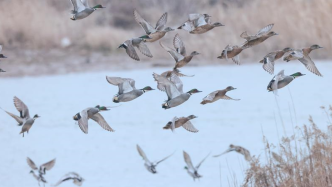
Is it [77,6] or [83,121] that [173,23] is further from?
[83,121]

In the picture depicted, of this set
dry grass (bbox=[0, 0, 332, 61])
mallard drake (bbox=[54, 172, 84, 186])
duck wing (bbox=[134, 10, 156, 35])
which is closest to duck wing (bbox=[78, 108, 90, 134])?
duck wing (bbox=[134, 10, 156, 35])

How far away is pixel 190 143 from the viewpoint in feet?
34.1

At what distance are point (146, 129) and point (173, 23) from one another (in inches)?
329

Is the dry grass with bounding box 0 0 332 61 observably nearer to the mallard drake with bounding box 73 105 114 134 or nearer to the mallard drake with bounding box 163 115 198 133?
the mallard drake with bounding box 163 115 198 133

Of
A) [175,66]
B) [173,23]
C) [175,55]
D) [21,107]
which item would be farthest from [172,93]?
[173,23]

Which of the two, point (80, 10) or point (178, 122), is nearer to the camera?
point (80, 10)

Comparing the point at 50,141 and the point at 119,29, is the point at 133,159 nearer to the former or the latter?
the point at 50,141

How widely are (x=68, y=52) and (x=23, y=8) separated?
224cm

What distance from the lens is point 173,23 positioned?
19344mm

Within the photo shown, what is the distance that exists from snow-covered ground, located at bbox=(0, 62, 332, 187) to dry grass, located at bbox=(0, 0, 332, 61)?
32.7 inches

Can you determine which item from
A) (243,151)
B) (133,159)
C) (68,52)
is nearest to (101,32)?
(68,52)

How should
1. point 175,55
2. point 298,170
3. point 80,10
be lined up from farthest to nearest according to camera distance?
point 298,170, point 175,55, point 80,10

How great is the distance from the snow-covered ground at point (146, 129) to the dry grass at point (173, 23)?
830 millimetres

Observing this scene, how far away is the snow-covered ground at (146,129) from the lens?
359 inches
